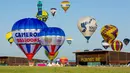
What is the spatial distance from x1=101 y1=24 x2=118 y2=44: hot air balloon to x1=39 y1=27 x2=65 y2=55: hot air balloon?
34.4m

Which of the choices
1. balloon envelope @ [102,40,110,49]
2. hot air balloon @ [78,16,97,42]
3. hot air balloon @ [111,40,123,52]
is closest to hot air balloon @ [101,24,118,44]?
balloon envelope @ [102,40,110,49]

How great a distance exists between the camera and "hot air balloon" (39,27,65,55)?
4218 inches

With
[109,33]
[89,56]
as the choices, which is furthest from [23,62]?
[109,33]

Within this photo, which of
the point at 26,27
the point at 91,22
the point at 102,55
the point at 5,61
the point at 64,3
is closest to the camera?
the point at 26,27

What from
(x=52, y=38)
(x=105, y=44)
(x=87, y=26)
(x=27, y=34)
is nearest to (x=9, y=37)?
(x=105, y=44)

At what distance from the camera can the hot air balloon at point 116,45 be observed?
494 feet

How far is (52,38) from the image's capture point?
352 feet

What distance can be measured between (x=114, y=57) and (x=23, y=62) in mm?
61498

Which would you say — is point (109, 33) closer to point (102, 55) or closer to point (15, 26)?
point (102, 55)

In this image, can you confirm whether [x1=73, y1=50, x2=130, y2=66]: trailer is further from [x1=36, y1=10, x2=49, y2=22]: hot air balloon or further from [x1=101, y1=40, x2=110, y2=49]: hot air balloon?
[x1=36, y1=10, x2=49, y2=22]: hot air balloon

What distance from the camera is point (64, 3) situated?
130 metres

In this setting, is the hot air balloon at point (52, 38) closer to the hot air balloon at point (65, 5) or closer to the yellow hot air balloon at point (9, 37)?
the hot air balloon at point (65, 5)

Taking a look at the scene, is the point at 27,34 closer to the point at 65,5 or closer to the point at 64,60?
the point at 65,5

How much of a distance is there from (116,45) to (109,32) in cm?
1672
